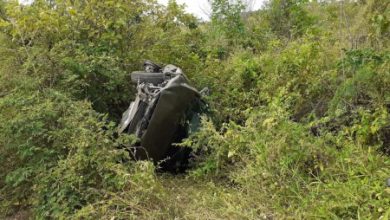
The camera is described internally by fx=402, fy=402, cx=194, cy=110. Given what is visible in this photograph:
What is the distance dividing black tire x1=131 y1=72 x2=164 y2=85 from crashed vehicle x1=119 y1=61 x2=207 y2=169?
5 centimetres

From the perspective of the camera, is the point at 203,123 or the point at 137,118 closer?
the point at 203,123

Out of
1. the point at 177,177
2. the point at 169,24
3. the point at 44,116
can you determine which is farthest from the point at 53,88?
the point at 169,24

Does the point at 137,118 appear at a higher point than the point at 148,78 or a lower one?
lower

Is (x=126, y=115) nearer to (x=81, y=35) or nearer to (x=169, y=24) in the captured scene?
(x=81, y=35)

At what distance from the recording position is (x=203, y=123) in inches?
155

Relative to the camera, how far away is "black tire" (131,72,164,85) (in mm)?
4875

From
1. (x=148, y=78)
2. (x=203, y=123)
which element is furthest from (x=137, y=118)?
(x=203, y=123)

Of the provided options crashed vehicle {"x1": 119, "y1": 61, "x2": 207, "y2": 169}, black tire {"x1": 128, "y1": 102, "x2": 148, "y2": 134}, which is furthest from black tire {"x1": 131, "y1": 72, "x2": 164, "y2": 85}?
black tire {"x1": 128, "y1": 102, "x2": 148, "y2": 134}

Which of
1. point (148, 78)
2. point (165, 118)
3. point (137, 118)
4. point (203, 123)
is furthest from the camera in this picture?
point (148, 78)

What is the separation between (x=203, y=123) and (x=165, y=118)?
51 cm

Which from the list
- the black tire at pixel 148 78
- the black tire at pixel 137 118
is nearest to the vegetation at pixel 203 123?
the black tire at pixel 137 118

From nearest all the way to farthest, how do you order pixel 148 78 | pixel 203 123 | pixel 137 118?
pixel 203 123
pixel 137 118
pixel 148 78

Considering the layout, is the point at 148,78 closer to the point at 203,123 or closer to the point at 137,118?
the point at 137,118

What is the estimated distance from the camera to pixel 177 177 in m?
4.53
